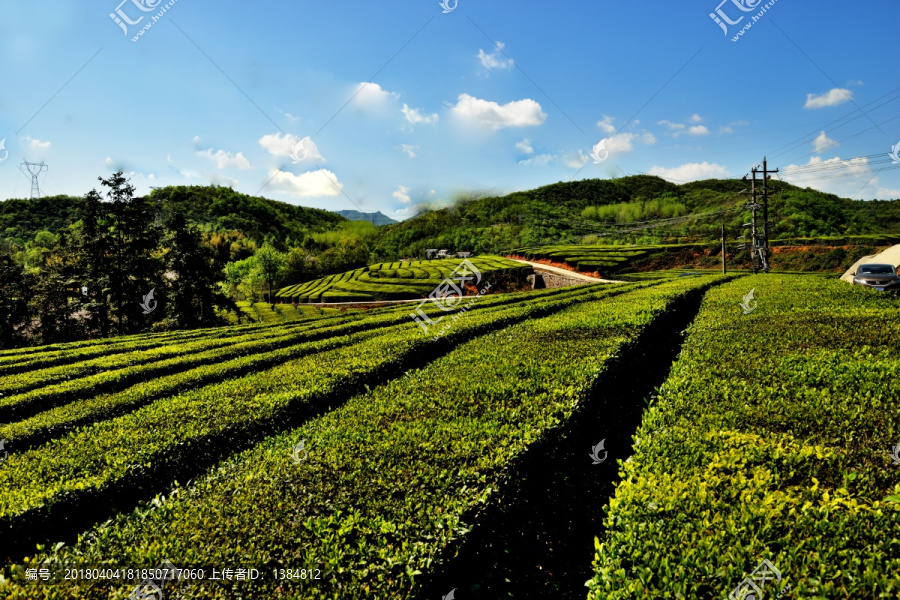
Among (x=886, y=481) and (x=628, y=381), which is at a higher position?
(x=886, y=481)

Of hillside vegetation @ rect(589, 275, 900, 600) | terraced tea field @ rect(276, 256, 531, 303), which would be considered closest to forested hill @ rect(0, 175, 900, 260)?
terraced tea field @ rect(276, 256, 531, 303)

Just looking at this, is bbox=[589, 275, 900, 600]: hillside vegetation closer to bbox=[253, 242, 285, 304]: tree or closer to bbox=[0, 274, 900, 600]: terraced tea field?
bbox=[0, 274, 900, 600]: terraced tea field

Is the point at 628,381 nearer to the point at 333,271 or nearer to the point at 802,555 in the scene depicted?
the point at 802,555

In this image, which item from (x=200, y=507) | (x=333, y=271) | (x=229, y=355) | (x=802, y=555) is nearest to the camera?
(x=802, y=555)

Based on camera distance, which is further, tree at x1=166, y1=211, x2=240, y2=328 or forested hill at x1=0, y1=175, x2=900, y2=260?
forested hill at x1=0, y1=175, x2=900, y2=260

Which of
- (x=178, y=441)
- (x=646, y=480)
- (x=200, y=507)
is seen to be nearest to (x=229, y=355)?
(x=178, y=441)

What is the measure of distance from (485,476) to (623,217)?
383ft

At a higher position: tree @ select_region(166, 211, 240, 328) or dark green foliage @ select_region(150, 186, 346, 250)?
dark green foliage @ select_region(150, 186, 346, 250)

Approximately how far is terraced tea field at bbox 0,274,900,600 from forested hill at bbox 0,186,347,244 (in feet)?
278

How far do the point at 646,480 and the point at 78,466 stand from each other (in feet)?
24.1

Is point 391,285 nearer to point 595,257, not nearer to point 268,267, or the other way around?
point 595,257

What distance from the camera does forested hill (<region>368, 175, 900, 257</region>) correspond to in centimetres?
6885

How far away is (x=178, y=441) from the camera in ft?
21.2

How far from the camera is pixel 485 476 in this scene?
4617 millimetres
